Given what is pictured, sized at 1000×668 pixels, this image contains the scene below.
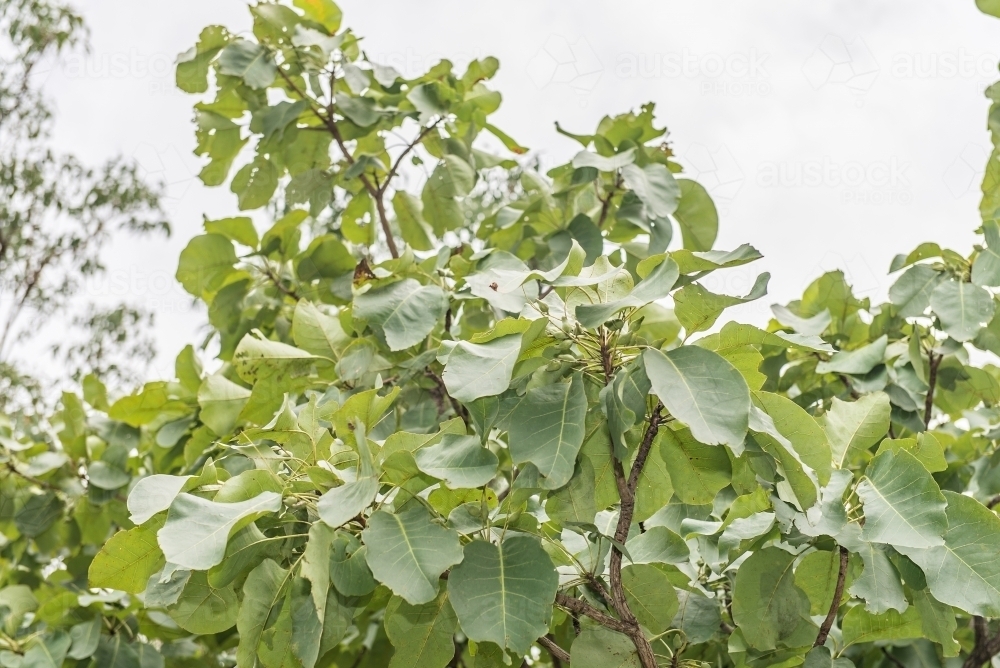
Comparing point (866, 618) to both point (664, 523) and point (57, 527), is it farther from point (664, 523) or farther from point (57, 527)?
point (57, 527)

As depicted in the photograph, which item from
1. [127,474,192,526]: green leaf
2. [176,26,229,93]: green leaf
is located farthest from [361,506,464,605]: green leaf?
[176,26,229,93]: green leaf

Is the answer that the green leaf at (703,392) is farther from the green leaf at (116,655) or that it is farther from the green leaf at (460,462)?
the green leaf at (116,655)

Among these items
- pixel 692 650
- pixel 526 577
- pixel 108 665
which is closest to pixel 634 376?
pixel 526 577

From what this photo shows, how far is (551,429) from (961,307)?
1.01m

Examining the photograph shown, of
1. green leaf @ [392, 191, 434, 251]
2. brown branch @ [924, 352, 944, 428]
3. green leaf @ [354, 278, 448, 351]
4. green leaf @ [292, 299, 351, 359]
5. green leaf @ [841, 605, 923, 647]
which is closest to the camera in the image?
green leaf @ [841, 605, 923, 647]

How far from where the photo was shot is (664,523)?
137cm

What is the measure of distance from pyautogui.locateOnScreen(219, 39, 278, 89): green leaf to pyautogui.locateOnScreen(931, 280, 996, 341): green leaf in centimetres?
136

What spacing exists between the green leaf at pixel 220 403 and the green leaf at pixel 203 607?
65cm

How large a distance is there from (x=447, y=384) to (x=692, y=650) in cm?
89

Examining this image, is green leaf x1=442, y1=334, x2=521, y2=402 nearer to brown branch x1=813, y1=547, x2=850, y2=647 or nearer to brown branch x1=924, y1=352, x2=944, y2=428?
brown branch x1=813, y1=547, x2=850, y2=647

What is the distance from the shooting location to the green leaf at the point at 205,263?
1947 mm

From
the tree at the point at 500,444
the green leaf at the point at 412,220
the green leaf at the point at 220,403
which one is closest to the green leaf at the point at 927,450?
the tree at the point at 500,444

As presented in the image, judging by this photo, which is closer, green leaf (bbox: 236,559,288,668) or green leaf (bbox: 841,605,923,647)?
green leaf (bbox: 236,559,288,668)

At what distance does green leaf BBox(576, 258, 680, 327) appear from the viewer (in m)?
0.90
